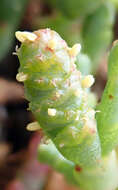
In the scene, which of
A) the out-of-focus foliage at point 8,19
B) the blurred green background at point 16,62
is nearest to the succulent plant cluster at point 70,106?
the blurred green background at point 16,62

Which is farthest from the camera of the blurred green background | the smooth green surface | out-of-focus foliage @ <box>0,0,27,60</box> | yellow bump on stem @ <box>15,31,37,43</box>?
out-of-focus foliage @ <box>0,0,27,60</box>

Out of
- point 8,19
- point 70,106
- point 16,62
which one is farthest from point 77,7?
point 70,106

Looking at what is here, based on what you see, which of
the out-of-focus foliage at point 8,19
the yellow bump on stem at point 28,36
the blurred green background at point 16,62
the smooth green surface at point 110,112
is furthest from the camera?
the out-of-focus foliage at point 8,19

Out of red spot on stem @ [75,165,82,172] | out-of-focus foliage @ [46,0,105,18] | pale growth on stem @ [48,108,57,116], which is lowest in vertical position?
red spot on stem @ [75,165,82,172]

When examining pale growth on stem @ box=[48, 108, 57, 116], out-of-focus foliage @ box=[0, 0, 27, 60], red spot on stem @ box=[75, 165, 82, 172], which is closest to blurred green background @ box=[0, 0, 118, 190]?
out-of-focus foliage @ box=[0, 0, 27, 60]

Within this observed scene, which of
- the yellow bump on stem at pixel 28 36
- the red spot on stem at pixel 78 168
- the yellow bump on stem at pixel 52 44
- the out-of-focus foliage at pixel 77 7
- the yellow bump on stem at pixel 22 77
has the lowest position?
the red spot on stem at pixel 78 168

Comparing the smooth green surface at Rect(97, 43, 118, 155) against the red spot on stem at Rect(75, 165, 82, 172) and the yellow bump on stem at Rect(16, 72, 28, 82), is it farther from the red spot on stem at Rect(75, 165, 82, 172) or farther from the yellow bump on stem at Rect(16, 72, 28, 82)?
the yellow bump on stem at Rect(16, 72, 28, 82)

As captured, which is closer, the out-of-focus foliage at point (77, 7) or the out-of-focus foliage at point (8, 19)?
the out-of-focus foliage at point (77, 7)

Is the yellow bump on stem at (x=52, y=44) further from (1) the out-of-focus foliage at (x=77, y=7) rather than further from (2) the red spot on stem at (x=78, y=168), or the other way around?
(1) the out-of-focus foliage at (x=77, y=7)

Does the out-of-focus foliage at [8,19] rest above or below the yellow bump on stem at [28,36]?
below

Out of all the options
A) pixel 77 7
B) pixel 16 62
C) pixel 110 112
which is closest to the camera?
pixel 110 112

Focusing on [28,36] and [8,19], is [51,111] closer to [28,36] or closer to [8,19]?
[28,36]
